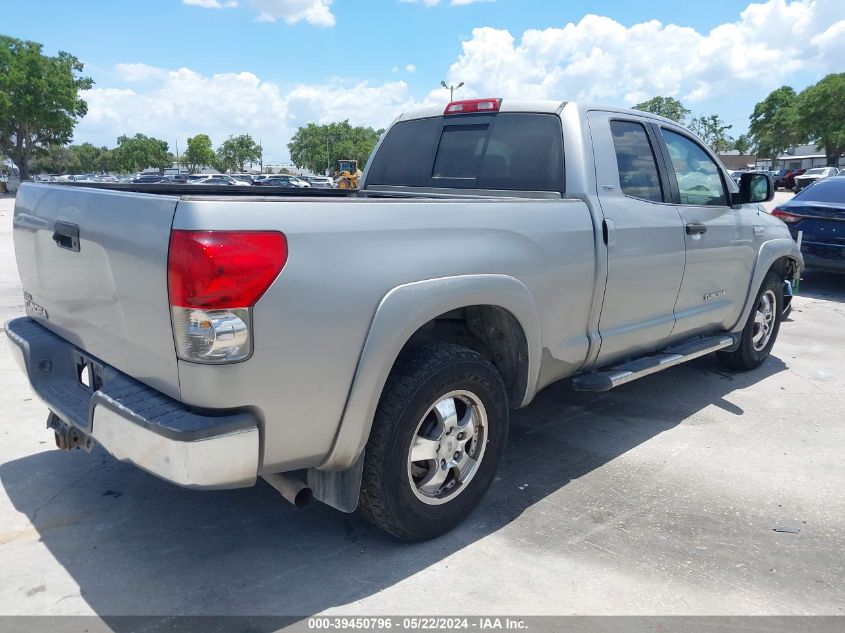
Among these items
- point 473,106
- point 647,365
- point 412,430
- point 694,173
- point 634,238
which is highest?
point 473,106

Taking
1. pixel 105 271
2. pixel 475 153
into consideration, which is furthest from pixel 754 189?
pixel 105 271

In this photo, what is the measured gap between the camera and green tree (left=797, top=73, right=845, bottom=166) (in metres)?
57.8

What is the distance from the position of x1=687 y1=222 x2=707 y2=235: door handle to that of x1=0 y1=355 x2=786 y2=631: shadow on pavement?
1393mm

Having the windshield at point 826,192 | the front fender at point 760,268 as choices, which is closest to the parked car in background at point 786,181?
the windshield at point 826,192

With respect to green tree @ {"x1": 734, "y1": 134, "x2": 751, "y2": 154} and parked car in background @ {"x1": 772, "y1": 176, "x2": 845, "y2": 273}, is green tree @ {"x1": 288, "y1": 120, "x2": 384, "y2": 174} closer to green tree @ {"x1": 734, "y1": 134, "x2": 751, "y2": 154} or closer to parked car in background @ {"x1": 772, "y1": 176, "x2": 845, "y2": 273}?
green tree @ {"x1": 734, "y1": 134, "x2": 751, "y2": 154}

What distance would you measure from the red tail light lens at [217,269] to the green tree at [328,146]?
300ft

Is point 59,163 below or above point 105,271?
above

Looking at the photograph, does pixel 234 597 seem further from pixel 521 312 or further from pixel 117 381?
pixel 521 312

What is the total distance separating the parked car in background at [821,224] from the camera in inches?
344

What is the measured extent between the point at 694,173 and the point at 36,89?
6496 centimetres

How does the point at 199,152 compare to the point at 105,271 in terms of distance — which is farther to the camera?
the point at 199,152

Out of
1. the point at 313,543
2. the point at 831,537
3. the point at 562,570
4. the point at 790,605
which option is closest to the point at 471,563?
the point at 562,570

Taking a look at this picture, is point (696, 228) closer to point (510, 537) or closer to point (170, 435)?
point (510, 537)

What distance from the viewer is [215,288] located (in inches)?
86.0
